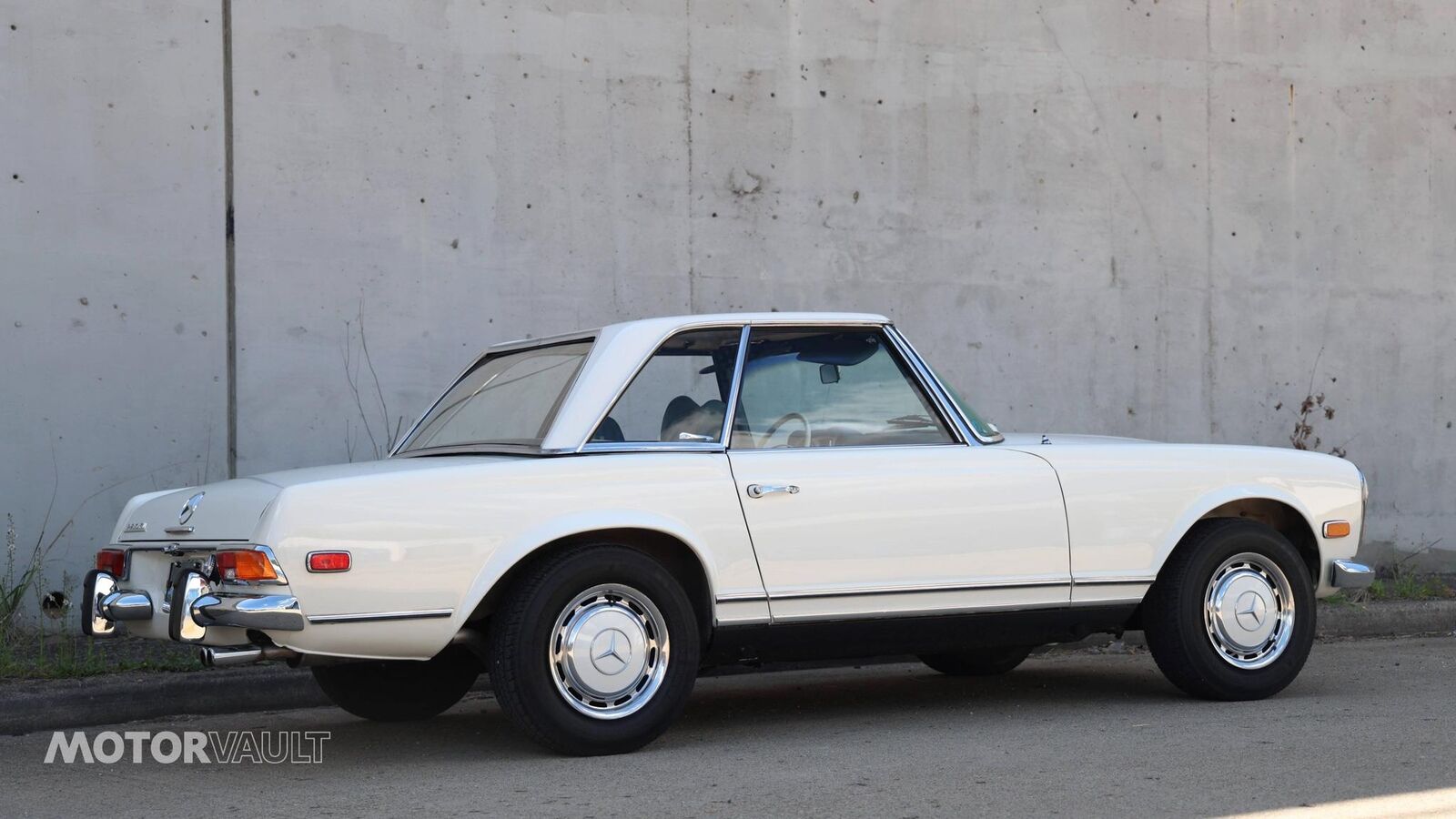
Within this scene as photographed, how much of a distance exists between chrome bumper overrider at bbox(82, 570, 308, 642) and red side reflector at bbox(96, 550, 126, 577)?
0.35 ft

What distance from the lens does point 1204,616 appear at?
597cm

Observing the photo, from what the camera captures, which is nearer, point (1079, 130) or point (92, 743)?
point (92, 743)

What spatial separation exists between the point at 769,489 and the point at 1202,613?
6.11ft

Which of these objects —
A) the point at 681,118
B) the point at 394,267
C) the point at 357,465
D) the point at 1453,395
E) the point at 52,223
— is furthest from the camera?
the point at 1453,395

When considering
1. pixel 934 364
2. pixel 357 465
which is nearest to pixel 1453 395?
pixel 934 364

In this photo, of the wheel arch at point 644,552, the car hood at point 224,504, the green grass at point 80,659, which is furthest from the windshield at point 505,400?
the green grass at point 80,659

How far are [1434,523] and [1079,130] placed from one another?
145 inches

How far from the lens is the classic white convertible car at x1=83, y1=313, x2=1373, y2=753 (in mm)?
4750

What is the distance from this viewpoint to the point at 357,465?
5.23m

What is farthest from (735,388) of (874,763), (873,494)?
(874,763)

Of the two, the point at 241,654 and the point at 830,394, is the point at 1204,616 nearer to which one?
the point at 830,394

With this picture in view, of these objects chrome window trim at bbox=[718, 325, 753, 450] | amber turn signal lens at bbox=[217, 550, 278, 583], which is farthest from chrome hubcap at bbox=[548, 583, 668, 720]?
amber turn signal lens at bbox=[217, 550, 278, 583]

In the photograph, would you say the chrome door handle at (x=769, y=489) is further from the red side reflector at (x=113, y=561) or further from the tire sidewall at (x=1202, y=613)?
the red side reflector at (x=113, y=561)

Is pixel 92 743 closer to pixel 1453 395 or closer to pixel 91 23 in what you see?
pixel 91 23
